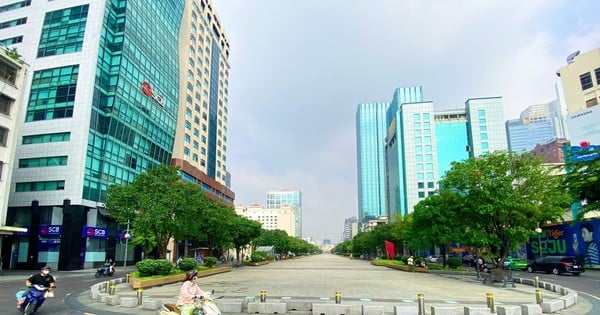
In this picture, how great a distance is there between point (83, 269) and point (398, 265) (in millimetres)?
34221

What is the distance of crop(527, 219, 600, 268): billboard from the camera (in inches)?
1490

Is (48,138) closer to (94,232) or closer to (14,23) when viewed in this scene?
(94,232)

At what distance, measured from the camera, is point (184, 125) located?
2515 inches

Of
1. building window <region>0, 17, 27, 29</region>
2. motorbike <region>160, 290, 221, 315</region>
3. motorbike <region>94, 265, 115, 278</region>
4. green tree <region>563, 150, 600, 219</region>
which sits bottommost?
motorbike <region>94, 265, 115, 278</region>

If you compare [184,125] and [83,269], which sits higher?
[184,125]

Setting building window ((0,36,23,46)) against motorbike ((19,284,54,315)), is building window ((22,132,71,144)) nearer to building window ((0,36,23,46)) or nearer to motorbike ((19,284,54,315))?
building window ((0,36,23,46))

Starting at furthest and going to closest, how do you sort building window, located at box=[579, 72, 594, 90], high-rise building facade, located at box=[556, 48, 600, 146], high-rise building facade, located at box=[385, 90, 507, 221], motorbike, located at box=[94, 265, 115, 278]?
high-rise building facade, located at box=[385, 90, 507, 221], building window, located at box=[579, 72, 594, 90], high-rise building facade, located at box=[556, 48, 600, 146], motorbike, located at box=[94, 265, 115, 278]

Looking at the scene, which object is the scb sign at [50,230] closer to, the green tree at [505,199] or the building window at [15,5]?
the building window at [15,5]

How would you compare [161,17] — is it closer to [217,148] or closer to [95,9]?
[95,9]

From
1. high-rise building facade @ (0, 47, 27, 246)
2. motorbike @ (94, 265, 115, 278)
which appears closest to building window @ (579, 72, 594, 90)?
motorbike @ (94, 265, 115, 278)

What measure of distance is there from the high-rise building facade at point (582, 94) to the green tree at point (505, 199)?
3148 cm

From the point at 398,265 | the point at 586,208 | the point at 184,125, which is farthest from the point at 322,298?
the point at 184,125

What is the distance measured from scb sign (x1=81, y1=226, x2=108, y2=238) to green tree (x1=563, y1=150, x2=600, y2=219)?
4287 centimetres

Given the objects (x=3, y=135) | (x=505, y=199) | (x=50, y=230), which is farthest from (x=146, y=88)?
(x=505, y=199)
